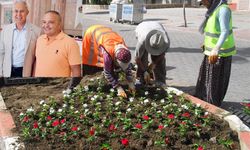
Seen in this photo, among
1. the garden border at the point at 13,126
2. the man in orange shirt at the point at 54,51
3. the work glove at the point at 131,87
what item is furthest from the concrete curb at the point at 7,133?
the work glove at the point at 131,87

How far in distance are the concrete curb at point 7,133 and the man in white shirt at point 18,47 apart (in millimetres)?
456

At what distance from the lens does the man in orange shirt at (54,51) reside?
171 inches

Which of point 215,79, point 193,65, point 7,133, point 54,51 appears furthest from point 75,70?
point 193,65

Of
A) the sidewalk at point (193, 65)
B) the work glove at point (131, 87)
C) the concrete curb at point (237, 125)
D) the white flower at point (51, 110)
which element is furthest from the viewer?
the sidewalk at point (193, 65)

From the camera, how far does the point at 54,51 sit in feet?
14.3

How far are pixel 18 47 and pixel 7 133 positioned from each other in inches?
40.4

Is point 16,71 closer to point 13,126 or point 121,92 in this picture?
point 13,126

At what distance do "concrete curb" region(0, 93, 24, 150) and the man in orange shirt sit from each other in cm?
58

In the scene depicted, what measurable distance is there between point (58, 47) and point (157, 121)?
130cm

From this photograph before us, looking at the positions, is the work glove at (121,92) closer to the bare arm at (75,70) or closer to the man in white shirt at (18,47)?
the bare arm at (75,70)

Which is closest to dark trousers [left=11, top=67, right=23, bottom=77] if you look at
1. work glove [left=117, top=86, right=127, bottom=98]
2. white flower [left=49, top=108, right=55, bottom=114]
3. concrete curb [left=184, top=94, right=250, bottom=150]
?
white flower [left=49, top=108, right=55, bottom=114]

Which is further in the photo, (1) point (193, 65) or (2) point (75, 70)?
(1) point (193, 65)

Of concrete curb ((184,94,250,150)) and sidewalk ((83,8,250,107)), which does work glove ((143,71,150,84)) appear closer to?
concrete curb ((184,94,250,150))

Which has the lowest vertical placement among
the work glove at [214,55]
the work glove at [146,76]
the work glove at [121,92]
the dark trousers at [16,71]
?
the work glove at [121,92]
